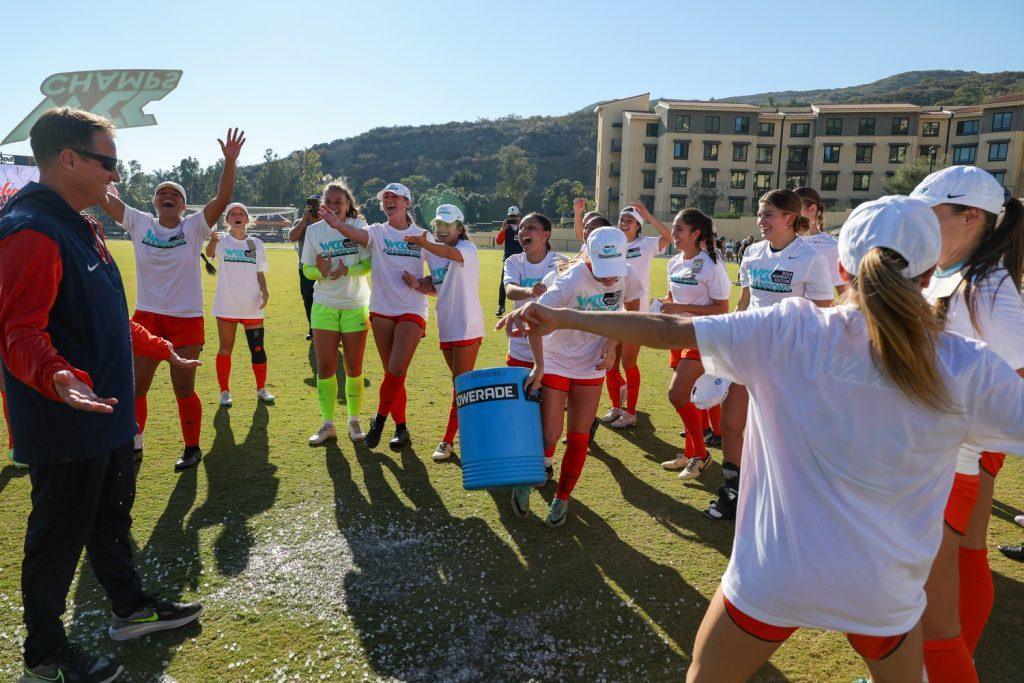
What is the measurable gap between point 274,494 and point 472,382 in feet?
6.37

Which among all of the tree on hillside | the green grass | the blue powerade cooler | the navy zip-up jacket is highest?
the tree on hillside

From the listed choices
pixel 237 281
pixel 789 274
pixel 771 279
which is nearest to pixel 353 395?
pixel 237 281

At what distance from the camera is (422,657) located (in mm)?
3002

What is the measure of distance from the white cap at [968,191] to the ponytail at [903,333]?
1.28 m

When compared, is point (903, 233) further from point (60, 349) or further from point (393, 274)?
point (393, 274)

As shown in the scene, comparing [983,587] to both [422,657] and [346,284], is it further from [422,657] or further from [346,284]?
[346,284]

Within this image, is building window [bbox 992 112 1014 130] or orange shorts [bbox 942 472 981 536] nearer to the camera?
orange shorts [bbox 942 472 981 536]

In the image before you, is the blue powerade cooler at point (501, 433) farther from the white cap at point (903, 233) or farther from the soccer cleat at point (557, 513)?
the white cap at point (903, 233)

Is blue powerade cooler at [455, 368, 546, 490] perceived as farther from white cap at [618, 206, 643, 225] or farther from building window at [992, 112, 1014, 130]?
building window at [992, 112, 1014, 130]

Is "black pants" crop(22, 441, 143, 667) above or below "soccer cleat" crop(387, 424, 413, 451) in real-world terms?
above

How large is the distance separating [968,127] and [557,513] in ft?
262

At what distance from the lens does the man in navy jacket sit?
2516 millimetres

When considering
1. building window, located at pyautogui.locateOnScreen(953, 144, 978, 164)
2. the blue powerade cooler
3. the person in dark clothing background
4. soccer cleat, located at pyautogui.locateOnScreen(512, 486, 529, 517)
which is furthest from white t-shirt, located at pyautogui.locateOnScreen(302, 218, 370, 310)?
building window, located at pyautogui.locateOnScreen(953, 144, 978, 164)

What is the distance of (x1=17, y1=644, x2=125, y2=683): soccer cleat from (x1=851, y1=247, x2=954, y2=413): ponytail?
329 centimetres
